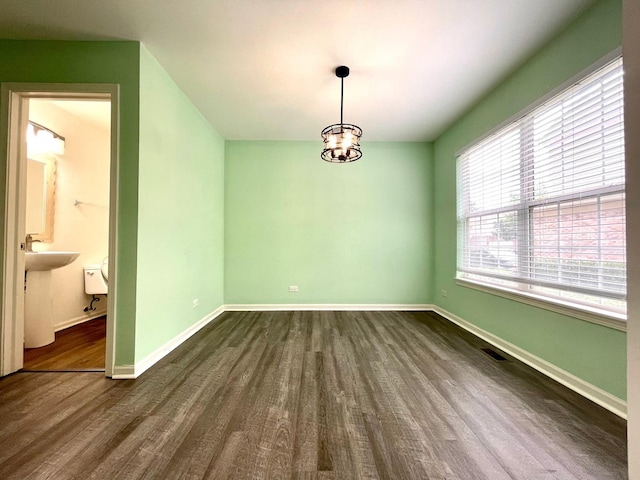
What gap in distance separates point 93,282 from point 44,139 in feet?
6.00

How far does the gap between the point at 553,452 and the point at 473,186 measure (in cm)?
269

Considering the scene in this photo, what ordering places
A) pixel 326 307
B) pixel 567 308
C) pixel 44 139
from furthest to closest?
1. pixel 326 307
2. pixel 44 139
3. pixel 567 308

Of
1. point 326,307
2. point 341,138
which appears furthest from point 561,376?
point 326,307

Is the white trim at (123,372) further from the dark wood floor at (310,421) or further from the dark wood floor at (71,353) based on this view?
the dark wood floor at (71,353)

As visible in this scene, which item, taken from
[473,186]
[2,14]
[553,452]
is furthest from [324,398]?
[2,14]

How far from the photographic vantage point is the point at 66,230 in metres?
3.21

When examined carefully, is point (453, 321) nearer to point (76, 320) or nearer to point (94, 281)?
point (94, 281)

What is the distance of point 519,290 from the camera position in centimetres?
238

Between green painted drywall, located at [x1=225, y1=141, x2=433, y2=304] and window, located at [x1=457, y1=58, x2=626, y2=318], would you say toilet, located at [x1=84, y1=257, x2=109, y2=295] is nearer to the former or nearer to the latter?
green painted drywall, located at [x1=225, y1=141, x2=433, y2=304]

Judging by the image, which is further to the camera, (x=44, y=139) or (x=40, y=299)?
(x=44, y=139)

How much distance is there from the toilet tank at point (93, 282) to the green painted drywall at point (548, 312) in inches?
191

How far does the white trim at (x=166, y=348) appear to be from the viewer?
2025mm

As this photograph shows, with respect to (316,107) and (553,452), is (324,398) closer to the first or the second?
(553,452)

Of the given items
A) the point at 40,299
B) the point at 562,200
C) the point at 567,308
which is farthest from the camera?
the point at 40,299
